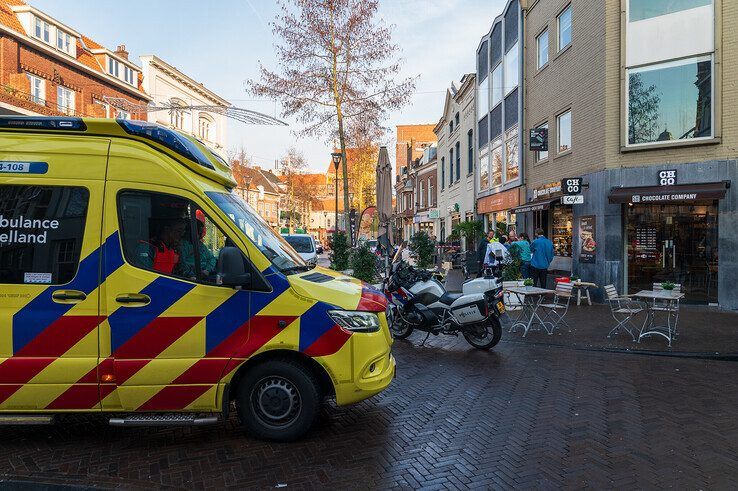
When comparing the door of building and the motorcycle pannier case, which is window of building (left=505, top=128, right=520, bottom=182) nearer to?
the door of building

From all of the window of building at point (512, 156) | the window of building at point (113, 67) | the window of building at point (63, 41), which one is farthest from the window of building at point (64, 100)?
the window of building at point (512, 156)

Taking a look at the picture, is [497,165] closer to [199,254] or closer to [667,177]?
[667,177]

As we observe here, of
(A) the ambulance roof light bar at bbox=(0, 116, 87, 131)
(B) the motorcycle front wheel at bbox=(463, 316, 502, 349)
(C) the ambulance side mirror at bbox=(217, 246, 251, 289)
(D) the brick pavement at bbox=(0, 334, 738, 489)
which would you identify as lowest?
(D) the brick pavement at bbox=(0, 334, 738, 489)

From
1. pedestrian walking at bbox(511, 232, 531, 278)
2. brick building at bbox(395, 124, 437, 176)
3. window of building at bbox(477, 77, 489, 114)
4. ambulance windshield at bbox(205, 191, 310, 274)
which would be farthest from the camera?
brick building at bbox(395, 124, 437, 176)

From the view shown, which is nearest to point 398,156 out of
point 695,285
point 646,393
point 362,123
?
point 362,123

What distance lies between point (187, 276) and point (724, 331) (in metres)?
9.41

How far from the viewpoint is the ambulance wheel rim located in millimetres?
4223

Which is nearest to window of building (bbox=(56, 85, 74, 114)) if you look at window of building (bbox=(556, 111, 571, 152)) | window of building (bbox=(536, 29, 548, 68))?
window of building (bbox=(536, 29, 548, 68))

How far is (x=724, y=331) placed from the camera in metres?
9.11

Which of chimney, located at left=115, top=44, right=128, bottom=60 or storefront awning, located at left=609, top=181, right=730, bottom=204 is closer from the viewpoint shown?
storefront awning, located at left=609, top=181, right=730, bottom=204

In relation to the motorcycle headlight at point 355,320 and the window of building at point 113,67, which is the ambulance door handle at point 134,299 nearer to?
the motorcycle headlight at point 355,320

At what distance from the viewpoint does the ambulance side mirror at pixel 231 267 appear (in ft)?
13.0

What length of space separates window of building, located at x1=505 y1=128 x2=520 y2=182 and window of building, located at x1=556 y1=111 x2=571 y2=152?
3.01 m

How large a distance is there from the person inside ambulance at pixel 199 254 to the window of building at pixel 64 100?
27160mm
